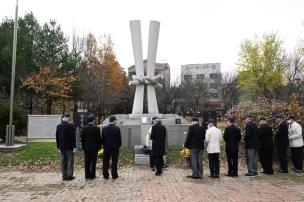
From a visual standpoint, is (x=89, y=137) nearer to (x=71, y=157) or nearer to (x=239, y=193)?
(x=71, y=157)

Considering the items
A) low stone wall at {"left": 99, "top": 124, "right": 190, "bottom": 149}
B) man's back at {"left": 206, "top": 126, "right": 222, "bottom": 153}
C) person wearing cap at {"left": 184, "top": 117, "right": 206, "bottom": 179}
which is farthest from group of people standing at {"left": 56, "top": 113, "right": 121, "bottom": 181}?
low stone wall at {"left": 99, "top": 124, "right": 190, "bottom": 149}

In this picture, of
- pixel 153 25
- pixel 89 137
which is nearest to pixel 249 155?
pixel 89 137

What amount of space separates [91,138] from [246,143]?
467cm

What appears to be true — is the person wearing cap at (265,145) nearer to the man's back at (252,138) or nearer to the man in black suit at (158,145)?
the man's back at (252,138)

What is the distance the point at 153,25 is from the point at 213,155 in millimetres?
10870

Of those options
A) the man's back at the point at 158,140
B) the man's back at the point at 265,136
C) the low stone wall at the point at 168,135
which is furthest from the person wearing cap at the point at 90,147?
the low stone wall at the point at 168,135

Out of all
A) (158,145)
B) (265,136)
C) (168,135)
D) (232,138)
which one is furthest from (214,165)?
(168,135)

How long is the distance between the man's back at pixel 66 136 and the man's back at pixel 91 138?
0.33m

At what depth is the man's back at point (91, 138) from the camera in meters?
9.39

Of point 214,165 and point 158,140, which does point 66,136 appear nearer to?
point 158,140

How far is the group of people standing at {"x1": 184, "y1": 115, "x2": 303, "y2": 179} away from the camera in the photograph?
9.72 meters

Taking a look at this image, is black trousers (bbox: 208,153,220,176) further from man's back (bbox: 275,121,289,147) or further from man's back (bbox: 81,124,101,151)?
man's back (bbox: 81,124,101,151)

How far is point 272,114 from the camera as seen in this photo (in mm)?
12836

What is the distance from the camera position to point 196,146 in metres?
9.62
